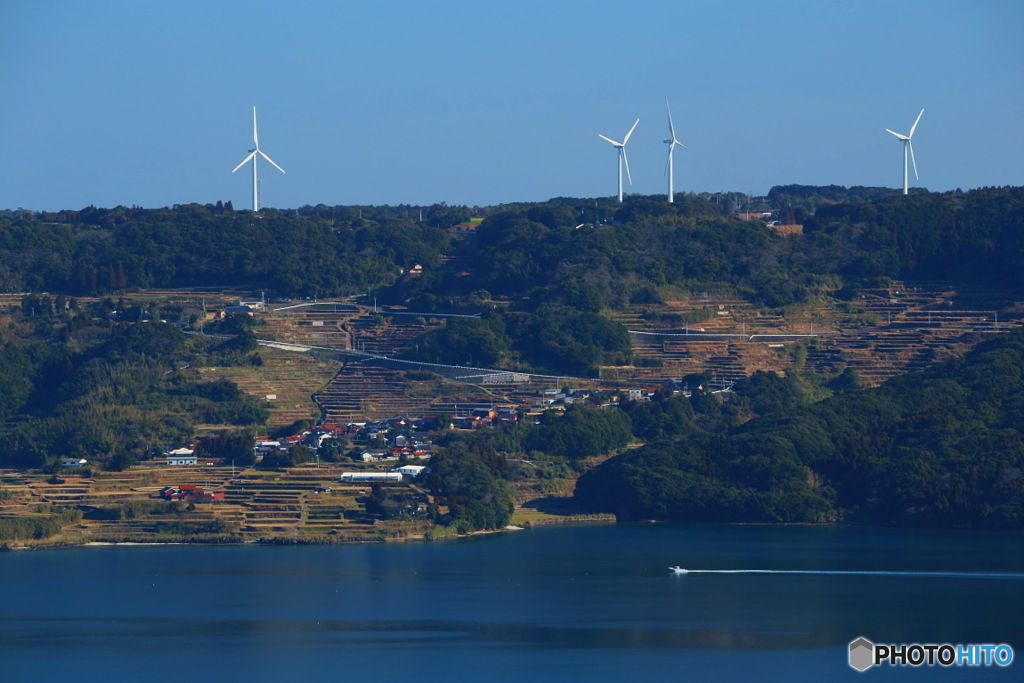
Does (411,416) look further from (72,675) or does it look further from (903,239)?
(72,675)

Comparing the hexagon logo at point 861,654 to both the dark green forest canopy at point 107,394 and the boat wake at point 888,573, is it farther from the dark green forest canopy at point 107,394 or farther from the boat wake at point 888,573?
the dark green forest canopy at point 107,394

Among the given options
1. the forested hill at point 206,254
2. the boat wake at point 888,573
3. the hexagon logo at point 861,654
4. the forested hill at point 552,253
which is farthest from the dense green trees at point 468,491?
the forested hill at point 206,254

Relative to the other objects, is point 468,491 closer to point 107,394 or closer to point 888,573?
point 888,573

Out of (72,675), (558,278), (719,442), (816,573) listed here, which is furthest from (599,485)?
(72,675)

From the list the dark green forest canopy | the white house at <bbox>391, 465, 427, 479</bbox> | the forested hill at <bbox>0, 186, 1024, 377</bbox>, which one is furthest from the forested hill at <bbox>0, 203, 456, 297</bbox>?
the white house at <bbox>391, 465, 427, 479</bbox>

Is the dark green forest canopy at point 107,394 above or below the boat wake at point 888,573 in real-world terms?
above

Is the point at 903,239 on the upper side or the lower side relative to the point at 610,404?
upper
